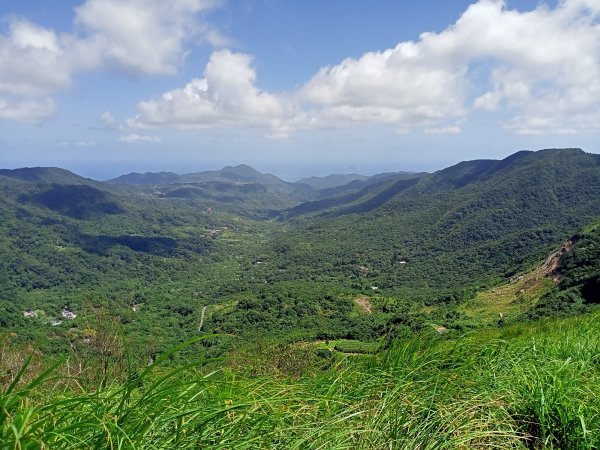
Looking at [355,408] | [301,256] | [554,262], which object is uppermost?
[355,408]

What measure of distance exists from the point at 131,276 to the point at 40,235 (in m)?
41.1

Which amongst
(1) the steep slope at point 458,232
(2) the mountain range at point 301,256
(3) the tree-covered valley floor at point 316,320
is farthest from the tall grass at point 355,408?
(1) the steep slope at point 458,232

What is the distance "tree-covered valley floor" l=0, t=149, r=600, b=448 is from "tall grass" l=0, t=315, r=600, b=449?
0.05 ft

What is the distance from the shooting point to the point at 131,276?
359ft

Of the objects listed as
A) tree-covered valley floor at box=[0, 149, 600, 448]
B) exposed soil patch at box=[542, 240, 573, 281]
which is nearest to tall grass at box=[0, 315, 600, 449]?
tree-covered valley floor at box=[0, 149, 600, 448]

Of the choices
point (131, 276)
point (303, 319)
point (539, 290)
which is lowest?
point (131, 276)

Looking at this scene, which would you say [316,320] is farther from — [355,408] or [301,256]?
[301,256]

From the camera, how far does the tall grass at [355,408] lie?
1647mm

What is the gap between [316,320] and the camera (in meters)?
48.9

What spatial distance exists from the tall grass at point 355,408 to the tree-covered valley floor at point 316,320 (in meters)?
0.02

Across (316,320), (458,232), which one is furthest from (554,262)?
(458,232)

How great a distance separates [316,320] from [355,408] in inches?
1884

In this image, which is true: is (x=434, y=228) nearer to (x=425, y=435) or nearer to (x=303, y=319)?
(x=303, y=319)

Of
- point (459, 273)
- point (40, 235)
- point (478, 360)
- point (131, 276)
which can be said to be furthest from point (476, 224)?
point (40, 235)
